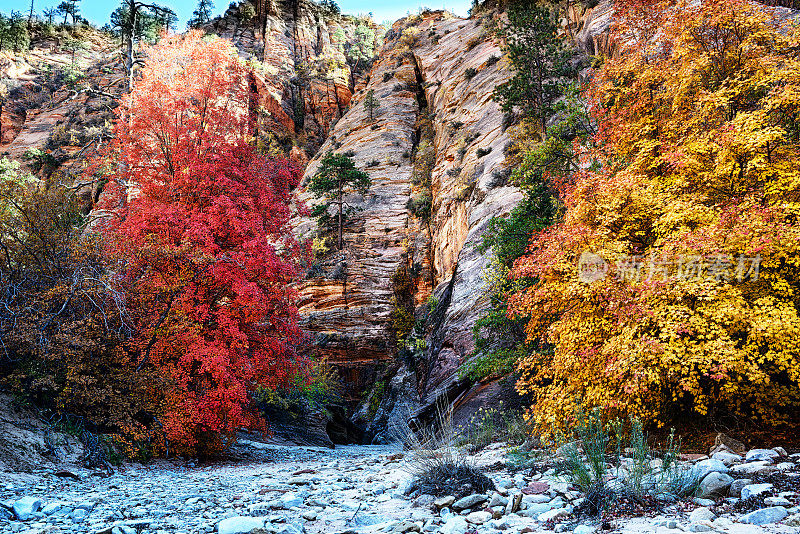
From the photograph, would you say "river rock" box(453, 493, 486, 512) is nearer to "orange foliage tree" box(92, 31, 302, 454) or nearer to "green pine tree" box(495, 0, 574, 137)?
"orange foliage tree" box(92, 31, 302, 454)

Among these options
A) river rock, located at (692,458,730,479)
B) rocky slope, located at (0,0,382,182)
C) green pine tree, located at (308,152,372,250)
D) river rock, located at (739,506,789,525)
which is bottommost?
river rock, located at (692,458,730,479)

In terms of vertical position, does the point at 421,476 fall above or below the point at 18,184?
below

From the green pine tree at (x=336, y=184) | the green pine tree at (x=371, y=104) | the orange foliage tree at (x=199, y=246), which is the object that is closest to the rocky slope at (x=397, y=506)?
the orange foliage tree at (x=199, y=246)

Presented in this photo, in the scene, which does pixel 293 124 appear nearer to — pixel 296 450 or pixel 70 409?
pixel 296 450

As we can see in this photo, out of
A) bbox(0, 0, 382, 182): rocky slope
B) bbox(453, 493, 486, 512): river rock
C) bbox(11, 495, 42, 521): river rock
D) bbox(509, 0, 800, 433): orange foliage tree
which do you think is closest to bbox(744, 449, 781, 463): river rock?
bbox(509, 0, 800, 433): orange foliage tree

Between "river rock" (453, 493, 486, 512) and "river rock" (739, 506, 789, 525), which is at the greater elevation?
"river rock" (739, 506, 789, 525)

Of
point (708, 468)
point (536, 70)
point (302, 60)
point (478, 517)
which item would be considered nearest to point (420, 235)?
point (536, 70)

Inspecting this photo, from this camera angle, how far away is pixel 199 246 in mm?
10992

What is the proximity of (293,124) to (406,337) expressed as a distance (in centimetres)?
3146

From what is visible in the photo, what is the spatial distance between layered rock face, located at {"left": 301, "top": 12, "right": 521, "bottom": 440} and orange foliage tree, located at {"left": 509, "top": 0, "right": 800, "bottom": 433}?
8.52 metres

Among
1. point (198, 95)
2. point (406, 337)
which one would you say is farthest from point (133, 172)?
point (406, 337)

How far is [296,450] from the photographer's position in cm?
1484

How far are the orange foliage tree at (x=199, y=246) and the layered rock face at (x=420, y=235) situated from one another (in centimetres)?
745

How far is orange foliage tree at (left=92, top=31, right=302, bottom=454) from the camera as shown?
9.93 metres
